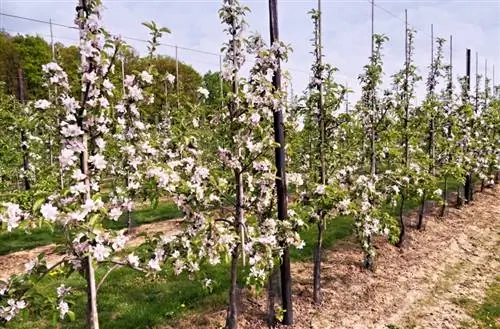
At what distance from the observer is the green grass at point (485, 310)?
8273 millimetres

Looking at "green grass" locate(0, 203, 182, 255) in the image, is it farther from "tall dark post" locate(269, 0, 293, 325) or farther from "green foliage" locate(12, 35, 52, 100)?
"green foliage" locate(12, 35, 52, 100)

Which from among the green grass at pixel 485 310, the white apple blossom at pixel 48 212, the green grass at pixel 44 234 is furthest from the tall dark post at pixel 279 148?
the green grass at pixel 44 234

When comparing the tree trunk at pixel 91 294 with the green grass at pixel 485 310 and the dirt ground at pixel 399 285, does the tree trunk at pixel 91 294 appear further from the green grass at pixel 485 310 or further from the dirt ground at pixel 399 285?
the green grass at pixel 485 310

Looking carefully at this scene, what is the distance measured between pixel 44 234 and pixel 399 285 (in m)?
11.3

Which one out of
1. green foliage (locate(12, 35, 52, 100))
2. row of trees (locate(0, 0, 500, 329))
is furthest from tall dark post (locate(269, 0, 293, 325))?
green foliage (locate(12, 35, 52, 100))

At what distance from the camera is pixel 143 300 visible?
8.41m

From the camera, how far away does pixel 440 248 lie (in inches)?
492

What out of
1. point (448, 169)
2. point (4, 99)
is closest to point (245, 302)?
point (448, 169)

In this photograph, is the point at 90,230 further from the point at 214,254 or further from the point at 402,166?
the point at 402,166

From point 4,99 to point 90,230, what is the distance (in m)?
17.1

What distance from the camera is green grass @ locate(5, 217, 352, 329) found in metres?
7.47

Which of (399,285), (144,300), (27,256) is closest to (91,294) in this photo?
(144,300)

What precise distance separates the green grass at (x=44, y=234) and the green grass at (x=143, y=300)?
1.98m

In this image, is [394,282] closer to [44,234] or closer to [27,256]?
[27,256]
